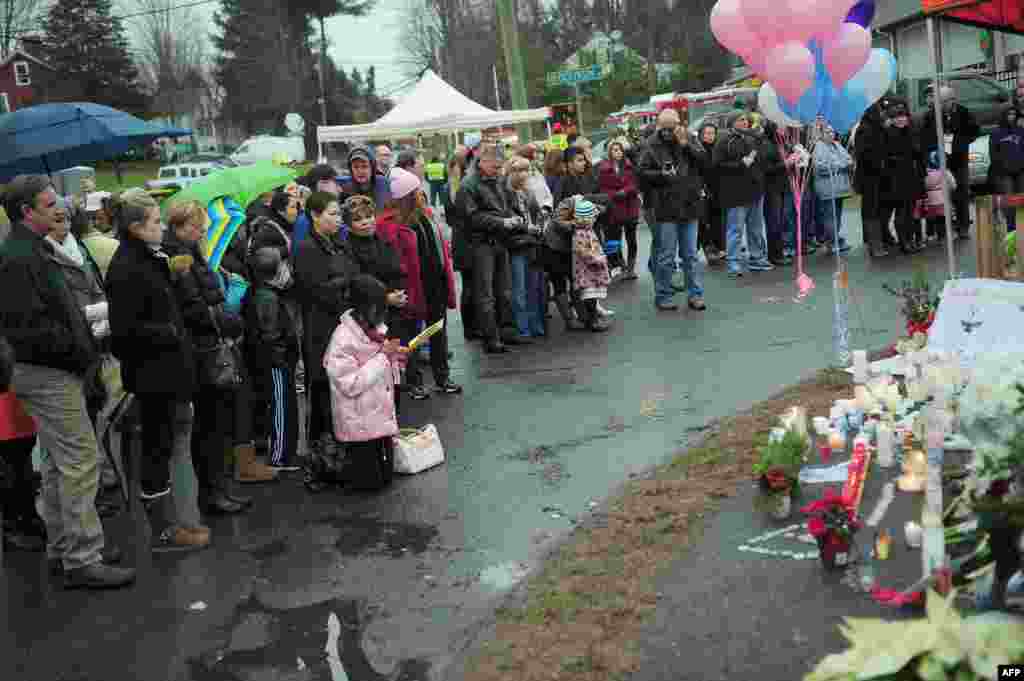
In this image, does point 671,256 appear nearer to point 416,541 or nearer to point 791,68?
point 791,68

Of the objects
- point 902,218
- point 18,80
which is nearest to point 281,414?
point 902,218

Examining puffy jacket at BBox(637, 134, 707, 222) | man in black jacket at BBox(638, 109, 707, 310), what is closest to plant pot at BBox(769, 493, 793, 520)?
man in black jacket at BBox(638, 109, 707, 310)

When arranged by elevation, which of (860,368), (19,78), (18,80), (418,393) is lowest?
(418,393)

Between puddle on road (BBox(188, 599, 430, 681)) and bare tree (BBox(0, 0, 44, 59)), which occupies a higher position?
bare tree (BBox(0, 0, 44, 59))

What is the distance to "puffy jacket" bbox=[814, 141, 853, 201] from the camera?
13.6m

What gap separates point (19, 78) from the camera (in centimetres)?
6844

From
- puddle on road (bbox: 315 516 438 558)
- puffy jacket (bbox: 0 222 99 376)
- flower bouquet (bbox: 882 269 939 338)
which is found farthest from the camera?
flower bouquet (bbox: 882 269 939 338)

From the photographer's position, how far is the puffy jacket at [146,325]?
593 cm

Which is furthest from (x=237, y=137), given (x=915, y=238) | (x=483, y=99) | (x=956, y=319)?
(x=956, y=319)

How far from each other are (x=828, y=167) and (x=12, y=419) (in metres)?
10.6

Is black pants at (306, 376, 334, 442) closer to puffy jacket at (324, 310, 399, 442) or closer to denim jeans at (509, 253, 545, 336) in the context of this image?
puffy jacket at (324, 310, 399, 442)

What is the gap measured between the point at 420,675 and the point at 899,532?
234cm

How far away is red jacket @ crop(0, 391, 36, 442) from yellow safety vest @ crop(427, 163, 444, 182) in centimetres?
2314

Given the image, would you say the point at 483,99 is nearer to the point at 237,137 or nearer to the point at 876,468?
the point at 237,137
